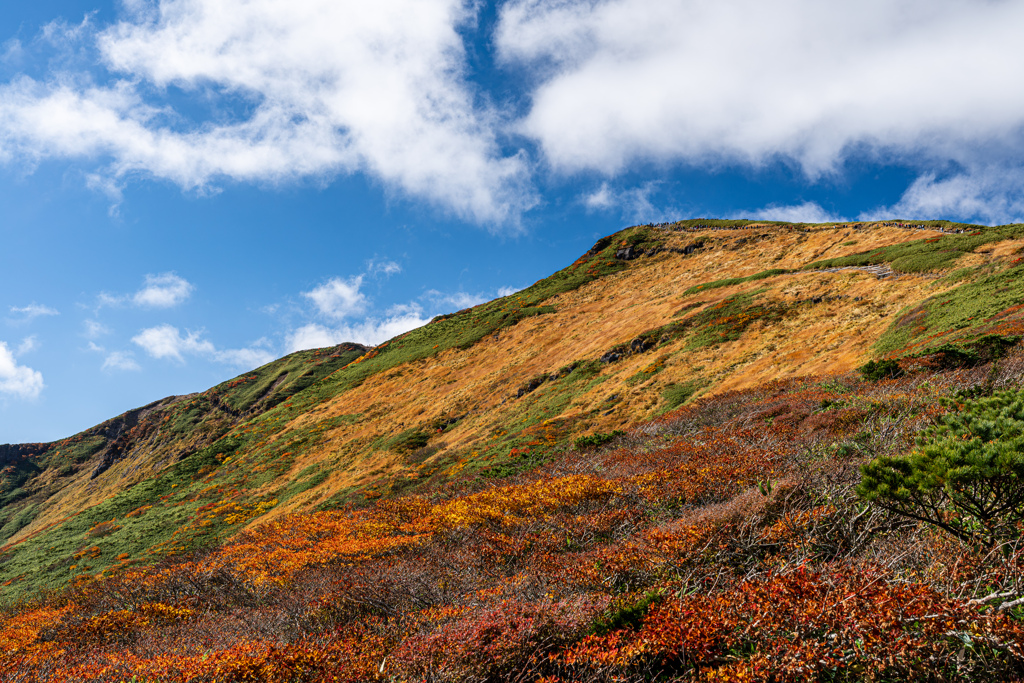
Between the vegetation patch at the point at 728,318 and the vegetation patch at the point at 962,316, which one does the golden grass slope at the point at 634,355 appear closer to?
the vegetation patch at the point at 728,318

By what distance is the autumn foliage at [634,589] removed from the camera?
518cm

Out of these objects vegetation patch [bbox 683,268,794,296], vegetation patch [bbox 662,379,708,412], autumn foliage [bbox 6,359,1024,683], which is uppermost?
vegetation patch [bbox 683,268,794,296]

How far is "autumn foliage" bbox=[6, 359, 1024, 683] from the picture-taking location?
5.18m

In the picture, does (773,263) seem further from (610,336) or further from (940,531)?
(940,531)

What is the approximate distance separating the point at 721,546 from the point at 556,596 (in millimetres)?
3028

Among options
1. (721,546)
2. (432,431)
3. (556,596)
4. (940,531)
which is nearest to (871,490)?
(940,531)

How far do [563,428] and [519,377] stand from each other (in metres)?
18.7

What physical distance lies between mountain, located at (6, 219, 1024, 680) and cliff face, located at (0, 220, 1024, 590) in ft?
1.10

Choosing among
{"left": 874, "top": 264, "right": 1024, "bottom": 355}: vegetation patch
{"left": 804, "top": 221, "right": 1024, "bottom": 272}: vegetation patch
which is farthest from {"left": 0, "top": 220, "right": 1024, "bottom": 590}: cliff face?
{"left": 804, "top": 221, "right": 1024, "bottom": 272}: vegetation patch

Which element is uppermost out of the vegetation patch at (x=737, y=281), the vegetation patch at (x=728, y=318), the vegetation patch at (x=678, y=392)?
the vegetation patch at (x=737, y=281)

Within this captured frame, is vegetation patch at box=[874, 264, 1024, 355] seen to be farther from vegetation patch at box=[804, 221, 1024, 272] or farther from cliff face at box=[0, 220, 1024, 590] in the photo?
vegetation patch at box=[804, 221, 1024, 272]

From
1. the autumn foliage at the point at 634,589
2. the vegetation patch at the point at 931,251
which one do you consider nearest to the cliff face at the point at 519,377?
the vegetation patch at the point at 931,251

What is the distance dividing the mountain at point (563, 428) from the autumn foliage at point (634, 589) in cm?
12

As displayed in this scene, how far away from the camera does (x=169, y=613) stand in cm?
1465
